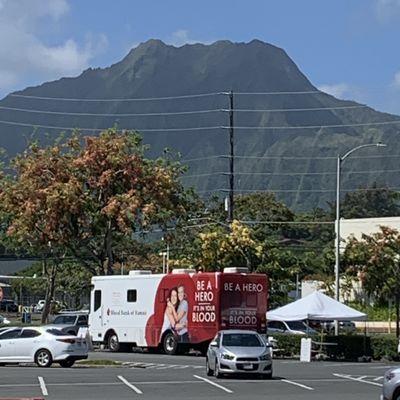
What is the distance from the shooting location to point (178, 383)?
1030 inches

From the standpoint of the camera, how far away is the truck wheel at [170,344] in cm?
4056

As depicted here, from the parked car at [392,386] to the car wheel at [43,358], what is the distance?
57.7 ft

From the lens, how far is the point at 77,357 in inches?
1294

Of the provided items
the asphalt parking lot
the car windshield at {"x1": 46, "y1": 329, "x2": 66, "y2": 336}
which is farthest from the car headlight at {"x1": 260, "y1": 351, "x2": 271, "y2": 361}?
the car windshield at {"x1": 46, "y1": 329, "x2": 66, "y2": 336}

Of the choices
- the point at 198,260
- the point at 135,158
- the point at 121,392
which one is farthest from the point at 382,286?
the point at 121,392

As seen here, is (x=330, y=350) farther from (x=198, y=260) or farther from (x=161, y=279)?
(x=198, y=260)

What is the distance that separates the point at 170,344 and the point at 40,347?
9.25 metres

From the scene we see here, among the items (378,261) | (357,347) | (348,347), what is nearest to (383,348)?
(357,347)

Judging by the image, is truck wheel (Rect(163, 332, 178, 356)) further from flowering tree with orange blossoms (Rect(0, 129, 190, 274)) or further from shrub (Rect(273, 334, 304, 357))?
flowering tree with orange blossoms (Rect(0, 129, 190, 274))

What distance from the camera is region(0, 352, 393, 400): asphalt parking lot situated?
22.8 meters

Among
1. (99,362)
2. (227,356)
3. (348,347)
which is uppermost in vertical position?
(348,347)

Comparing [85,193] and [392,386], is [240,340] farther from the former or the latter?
[85,193]

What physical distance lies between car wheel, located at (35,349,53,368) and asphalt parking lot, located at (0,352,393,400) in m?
0.37

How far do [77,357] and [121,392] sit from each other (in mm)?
9731
